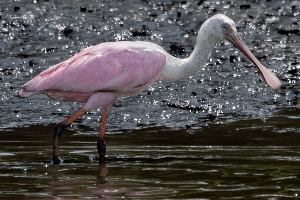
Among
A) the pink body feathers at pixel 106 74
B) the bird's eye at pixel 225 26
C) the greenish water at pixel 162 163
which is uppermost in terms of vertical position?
the bird's eye at pixel 225 26

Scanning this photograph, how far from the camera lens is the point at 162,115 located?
11109 millimetres

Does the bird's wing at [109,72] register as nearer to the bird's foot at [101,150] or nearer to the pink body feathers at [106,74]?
the pink body feathers at [106,74]

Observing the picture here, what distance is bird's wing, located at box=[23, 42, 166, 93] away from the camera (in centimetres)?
884

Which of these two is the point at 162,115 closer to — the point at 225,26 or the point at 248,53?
the point at 248,53

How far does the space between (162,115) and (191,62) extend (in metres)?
2.10

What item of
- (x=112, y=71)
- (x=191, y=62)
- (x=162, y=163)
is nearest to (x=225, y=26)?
(x=191, y=62)

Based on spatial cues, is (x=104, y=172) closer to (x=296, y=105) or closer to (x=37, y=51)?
(x=296, y=105)

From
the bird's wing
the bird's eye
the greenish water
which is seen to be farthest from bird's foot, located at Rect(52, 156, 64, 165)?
the bird's eye

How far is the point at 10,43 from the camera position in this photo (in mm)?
13031

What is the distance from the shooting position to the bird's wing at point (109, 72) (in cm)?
884

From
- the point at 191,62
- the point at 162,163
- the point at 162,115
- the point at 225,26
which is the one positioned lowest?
the point at 162,163

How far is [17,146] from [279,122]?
2.88m

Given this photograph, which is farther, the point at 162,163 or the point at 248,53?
the point at 248,53

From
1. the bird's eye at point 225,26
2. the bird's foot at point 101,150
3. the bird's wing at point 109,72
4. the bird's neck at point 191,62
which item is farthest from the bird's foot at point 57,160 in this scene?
the bird's eye at point 225,26
